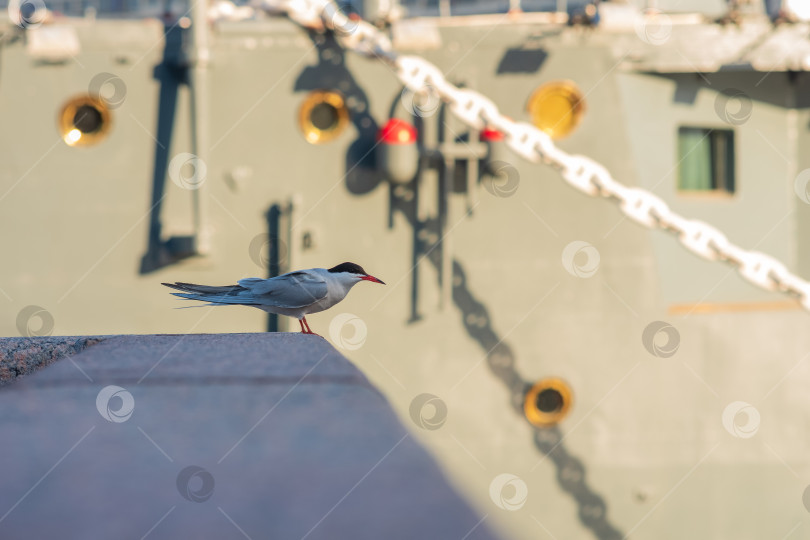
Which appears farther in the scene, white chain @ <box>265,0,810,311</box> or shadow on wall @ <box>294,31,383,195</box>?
shadow on wall @ <box>294,31,383,195</box>

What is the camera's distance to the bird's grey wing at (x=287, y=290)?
315 centimetres

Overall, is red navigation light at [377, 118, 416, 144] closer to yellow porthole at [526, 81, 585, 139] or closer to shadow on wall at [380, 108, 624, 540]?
shadow on wall at [380, 108, 624, 540]

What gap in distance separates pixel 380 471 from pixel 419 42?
625cm

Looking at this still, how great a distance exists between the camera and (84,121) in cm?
712

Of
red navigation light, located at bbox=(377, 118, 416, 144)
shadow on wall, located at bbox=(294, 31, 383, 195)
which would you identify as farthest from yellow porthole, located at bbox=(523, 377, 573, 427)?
red navigation light, located at bbox=(377, 118, 416, 144)

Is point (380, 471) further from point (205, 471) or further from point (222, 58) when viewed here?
point (222, 58)

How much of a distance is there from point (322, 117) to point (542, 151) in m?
2.22

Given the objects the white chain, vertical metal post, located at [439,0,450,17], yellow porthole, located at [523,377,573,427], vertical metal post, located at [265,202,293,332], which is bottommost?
yellow porthole, located at [523,377,573,427]

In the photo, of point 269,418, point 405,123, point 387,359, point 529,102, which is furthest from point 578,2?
point 269,418

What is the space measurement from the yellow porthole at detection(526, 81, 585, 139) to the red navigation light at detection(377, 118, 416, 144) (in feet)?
4.12

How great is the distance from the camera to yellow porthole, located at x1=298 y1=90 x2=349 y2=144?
710cm

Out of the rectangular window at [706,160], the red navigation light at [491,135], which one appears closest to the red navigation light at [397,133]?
the red navigation light at [491,135]

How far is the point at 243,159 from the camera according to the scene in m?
7.07

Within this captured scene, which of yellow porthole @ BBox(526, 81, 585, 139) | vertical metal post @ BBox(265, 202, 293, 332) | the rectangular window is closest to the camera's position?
vertical metal post @ BBox(265, 202, 293, 332)
